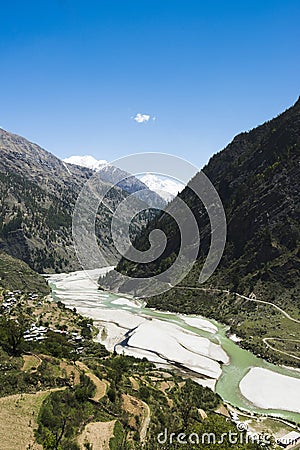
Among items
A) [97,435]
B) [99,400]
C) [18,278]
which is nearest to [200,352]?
[99,400]

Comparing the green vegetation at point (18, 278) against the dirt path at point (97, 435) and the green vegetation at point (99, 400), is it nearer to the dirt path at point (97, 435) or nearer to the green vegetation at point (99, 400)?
the green vegetation at point (99, 400)

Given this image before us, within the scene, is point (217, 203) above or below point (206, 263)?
above

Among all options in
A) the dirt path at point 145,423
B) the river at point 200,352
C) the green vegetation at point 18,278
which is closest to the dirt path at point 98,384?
the dirt path at point 145,423

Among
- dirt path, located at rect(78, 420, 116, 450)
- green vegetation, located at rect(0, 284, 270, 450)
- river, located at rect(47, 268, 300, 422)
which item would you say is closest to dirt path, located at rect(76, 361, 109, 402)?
green vegetation, located at rect(0, 284, 270, 450)

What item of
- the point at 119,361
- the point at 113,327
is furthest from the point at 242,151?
the point at 119,361

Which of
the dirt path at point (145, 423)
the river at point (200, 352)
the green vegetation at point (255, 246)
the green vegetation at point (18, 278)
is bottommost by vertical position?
the green vegetation at point (18, 278)

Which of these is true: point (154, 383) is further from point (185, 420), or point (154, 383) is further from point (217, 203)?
point (217, 203)

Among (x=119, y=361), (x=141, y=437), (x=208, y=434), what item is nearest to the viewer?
(x=208, y=434)
